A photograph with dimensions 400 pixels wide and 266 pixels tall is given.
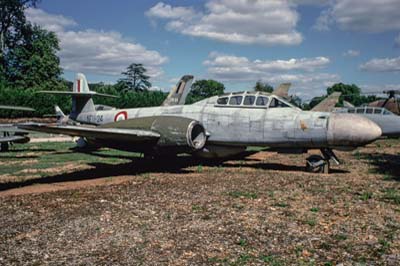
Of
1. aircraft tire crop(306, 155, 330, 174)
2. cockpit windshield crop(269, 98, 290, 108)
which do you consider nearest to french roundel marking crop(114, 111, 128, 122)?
cockpit windshield crop(269, 98, 290, 108)

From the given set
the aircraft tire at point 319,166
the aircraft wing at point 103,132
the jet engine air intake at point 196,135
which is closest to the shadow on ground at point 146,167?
the aircraft tire at point 319,166

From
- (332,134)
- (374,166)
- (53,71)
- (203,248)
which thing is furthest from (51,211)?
(53,71)

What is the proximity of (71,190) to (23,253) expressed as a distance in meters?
4.21

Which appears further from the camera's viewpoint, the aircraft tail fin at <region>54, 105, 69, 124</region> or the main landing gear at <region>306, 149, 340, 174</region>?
the aircraft tail fin at <region>54, 105, 69, 124</region>

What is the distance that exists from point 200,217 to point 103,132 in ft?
17.3

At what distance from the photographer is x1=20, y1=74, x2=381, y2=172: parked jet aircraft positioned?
10.3 m

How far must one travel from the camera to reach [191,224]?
6004 mm

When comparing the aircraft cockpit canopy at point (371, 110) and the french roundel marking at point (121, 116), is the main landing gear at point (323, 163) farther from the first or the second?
the aircraft cockpit canopy at point (371, 110)

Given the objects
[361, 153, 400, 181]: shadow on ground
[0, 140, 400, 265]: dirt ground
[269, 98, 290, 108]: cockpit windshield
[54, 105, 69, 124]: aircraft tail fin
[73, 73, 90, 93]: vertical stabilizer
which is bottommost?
[0, 140, 400, 265]: dirt ground

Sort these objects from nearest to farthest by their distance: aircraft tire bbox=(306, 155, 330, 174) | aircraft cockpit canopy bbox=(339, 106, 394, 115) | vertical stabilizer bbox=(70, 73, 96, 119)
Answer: aircraft tire bbox=(306, 155, 330, 174) → vertical stabilizer bbox=(70, 73, 96, 119) → aircraft cockpit canopy bbox=(339, 106, 394, 115)

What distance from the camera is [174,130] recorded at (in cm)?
1116

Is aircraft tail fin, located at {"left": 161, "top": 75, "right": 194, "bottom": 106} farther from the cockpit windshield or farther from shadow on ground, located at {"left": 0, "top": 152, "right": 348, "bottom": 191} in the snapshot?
the cockpit windshield

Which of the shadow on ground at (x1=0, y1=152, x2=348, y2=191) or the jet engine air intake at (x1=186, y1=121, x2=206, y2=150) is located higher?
the jet engine air intake at (x1=186, y1=121, x2=206, y2=150)

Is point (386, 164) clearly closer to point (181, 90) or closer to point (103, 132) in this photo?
point (103, 132)
